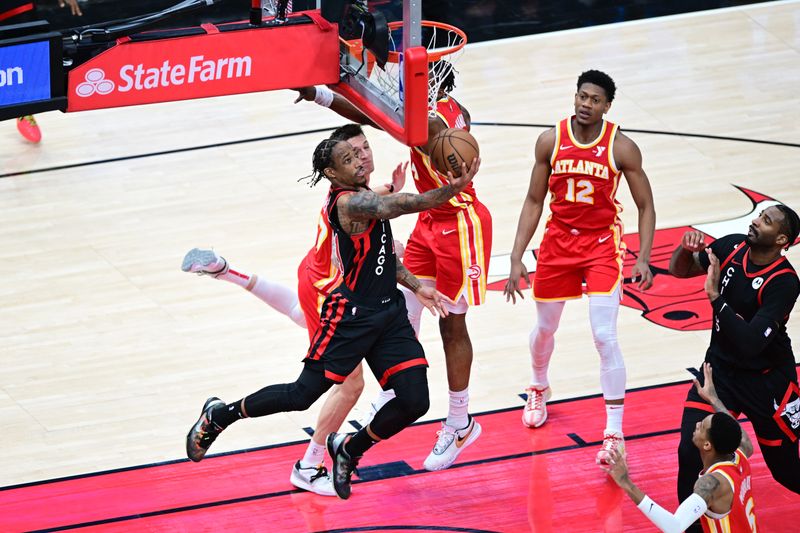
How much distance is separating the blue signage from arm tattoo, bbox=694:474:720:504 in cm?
292

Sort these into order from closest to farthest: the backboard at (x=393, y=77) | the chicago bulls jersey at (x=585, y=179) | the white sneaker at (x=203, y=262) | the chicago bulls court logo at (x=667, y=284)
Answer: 1. the backboard at (x=393, y=77)
2. the chicago bulls jersey at (x=585, y=179)
3. the white sneaker at (x=203, y=262)
4. the chicago bulls court logo at (x=667, y=284)

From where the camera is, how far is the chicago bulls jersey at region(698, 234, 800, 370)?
5.84 metres

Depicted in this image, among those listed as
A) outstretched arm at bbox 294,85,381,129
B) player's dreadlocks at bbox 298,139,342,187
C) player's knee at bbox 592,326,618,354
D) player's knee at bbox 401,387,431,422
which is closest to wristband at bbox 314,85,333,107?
outstretched arm at bbox 294,85,381,129

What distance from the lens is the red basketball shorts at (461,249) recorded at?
6.50 m

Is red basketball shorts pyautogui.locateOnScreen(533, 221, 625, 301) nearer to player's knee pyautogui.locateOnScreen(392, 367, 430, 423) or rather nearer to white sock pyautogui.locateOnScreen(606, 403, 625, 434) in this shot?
white sock pyautogui.locateOnScreen(606, 403, 625, 434)

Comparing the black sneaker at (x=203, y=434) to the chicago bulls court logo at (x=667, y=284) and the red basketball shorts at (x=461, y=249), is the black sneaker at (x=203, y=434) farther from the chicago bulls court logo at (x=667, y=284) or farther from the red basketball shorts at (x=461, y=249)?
the chicago bulls court logo at (x=667, y=284)

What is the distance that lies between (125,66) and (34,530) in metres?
2.42

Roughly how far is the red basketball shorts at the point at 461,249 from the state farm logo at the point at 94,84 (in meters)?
2.02

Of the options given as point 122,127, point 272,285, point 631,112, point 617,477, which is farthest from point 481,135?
point 617,477

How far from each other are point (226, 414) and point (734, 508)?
228 centimetres

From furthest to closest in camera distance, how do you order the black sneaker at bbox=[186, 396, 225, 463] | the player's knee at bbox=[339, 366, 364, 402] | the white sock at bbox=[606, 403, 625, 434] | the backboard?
1. the white sock at bbox=[606, 403, 625, 434]
2. the player's knee at bbox=[339, 366, 364, 402]
3. the black sneaker at bbox=[186, 396, 225, 463]
4. the backboard

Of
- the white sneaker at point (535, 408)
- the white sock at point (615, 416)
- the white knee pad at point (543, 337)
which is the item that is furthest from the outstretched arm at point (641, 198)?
the white sneaker at point (535, 408)

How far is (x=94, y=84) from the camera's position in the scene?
4984mm

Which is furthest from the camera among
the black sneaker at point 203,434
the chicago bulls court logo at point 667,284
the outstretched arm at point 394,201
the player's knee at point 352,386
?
the chicago bulls court logo at point 667,284
